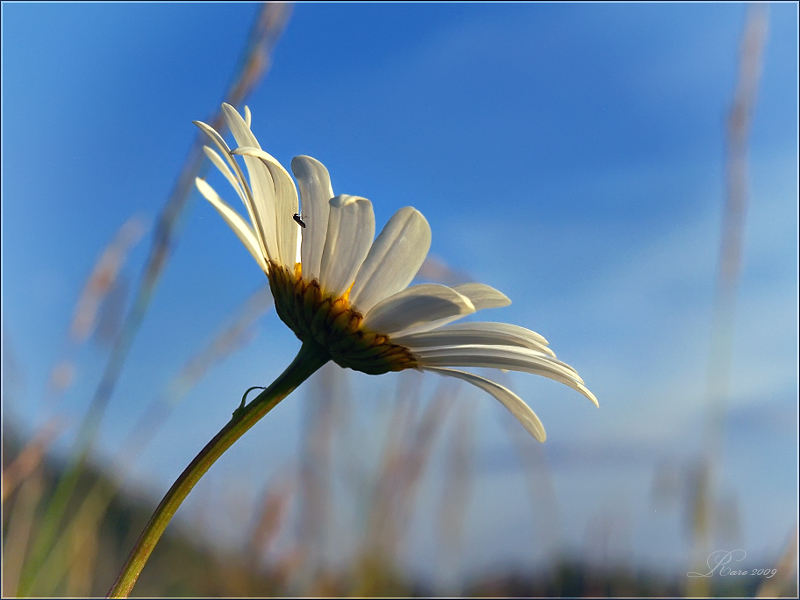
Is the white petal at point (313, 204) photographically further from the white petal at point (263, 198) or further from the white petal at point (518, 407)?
the white petal at point (518, 407)

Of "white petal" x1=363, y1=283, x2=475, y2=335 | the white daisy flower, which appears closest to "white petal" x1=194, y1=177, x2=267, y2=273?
the white daisy flower

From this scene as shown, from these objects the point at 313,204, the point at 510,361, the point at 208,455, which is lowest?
the point at 208,455

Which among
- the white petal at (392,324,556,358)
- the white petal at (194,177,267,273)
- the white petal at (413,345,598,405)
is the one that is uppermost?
the white petal at (194,177,267,273)

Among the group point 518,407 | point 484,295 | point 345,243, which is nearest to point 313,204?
point 345,243

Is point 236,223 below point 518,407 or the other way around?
the other way around

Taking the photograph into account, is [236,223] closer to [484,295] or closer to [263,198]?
[263,198]

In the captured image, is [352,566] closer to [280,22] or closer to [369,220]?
[280,22]

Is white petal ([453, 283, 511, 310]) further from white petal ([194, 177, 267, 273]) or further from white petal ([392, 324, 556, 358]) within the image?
white petal ([194, 177, 267, 273])
